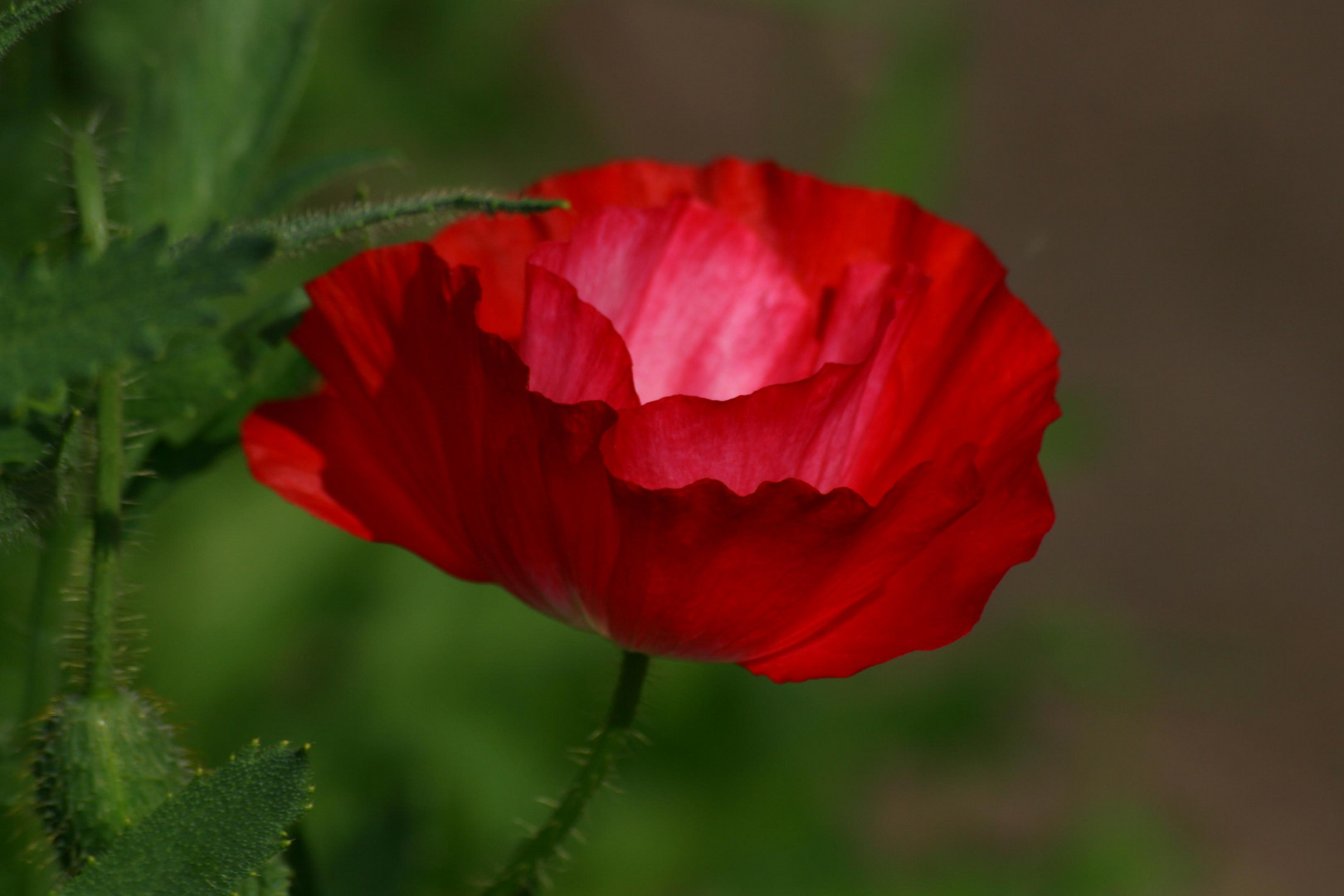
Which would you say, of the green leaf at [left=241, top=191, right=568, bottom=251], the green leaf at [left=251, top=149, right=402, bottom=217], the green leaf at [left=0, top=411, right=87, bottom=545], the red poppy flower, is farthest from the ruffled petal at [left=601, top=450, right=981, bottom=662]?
the green leaf at [left=251, top=149, right=402, bottom=217]

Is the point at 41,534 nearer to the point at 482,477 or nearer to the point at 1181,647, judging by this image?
the point at 482,477

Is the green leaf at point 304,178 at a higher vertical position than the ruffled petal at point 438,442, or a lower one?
higher

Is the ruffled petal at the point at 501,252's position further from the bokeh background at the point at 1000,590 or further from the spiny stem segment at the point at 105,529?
the spiny stem segment at the point at 105,529

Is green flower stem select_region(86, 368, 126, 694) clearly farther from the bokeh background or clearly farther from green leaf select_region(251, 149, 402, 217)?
green leaf select_region(251, 149, 402, 217)

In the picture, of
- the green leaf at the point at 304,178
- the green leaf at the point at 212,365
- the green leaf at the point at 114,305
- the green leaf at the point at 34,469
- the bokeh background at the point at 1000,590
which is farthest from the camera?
the bokeh background at the point at 1000,590

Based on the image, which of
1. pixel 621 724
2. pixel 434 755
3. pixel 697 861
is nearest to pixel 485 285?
pixel 621 724

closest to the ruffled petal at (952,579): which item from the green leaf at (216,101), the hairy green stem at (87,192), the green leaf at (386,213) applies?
the green leaf at (386,213)
